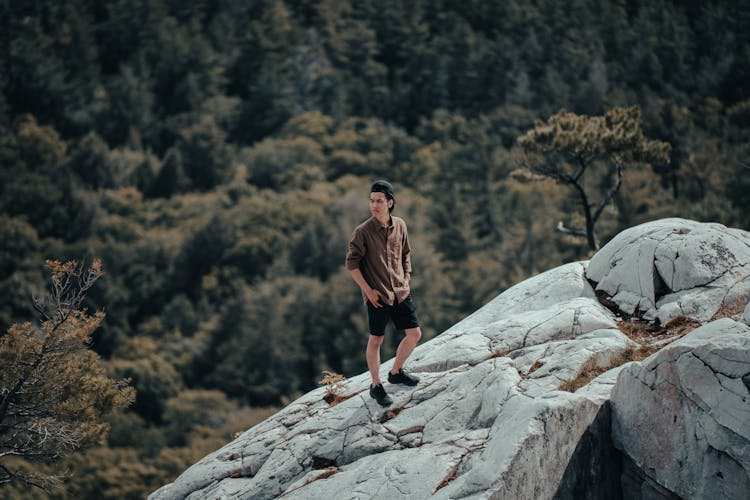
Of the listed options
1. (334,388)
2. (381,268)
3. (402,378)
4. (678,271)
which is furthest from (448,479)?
(678,271)

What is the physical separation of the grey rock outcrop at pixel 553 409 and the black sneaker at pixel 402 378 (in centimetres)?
10

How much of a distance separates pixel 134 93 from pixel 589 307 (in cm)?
14063

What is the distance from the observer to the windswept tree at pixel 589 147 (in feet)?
79.3

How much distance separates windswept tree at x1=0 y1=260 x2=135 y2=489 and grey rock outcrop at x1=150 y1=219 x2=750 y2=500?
3482 mm

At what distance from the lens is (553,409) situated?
375 inches

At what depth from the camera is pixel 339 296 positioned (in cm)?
8100

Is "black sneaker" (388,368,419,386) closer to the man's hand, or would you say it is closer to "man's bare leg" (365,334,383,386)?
"man's bare leg" (365,334,383,386)


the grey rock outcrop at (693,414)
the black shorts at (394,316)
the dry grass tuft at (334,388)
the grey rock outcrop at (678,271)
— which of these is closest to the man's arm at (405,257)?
the black shorts at (394,316)

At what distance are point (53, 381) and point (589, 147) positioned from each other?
1602 centimetres

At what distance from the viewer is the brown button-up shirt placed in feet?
35.2

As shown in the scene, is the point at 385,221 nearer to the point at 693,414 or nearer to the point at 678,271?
the point at 693,414

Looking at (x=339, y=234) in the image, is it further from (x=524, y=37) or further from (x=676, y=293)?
(x=676, y=293)

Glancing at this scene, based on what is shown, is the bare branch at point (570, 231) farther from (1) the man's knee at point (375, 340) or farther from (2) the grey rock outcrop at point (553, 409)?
(1) the man's knee at point (375, 340)

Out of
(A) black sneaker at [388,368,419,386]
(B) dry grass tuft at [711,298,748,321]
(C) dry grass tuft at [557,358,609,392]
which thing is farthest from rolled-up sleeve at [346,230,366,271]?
(B) dry grass tuft at [711,298,748,321]
